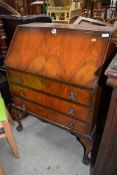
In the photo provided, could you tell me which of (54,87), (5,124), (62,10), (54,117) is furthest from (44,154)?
(62,10)

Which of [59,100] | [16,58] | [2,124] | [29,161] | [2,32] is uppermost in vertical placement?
[2,32]

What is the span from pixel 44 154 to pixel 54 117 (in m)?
0.45

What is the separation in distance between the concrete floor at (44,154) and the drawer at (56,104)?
1.72ft

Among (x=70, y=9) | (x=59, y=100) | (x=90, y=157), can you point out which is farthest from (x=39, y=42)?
(x=70, y=9)

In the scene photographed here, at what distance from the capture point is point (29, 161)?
1.59m

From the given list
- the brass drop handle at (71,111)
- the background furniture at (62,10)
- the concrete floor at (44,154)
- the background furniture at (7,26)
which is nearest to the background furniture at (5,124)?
the concrete floor at (44,154)

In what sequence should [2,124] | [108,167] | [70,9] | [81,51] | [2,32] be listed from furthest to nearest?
[70,9], [2,32], [2,124], [81,51], [108,167]

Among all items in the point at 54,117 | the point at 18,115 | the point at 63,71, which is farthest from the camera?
the point at 18,115

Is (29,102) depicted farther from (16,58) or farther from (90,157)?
(90,157)

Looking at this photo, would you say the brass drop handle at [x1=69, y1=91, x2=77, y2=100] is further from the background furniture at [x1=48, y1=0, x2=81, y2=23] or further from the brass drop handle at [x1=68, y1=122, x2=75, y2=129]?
the background furniture at [x1=48, y1=0, x2=81, y2=23]

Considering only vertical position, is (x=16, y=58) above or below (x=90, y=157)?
above

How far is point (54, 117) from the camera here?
1496 mm

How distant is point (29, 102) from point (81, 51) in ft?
2.43

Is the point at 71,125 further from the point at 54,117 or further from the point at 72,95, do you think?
the point at 72,95
